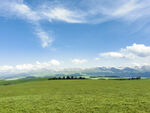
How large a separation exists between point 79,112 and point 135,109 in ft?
27.2

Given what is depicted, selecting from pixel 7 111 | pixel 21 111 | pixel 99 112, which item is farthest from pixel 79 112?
pixel 7 111

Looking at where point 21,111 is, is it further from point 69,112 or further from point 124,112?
point 124,112

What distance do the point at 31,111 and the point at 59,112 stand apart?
178 inches

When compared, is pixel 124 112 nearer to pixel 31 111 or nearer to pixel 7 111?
pixel 31 111

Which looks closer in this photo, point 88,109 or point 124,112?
point 124,112

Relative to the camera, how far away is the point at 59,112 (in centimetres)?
1702

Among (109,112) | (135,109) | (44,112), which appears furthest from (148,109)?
(44,112)

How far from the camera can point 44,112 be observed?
17094mm

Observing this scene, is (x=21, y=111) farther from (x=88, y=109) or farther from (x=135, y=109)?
(x=135, y=109)

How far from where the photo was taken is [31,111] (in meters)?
17.9

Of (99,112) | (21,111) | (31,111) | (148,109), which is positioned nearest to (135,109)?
(148,109)

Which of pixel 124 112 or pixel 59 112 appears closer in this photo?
pixel 124 112

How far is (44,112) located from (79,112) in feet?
17.0

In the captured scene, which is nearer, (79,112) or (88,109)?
(79,112)
